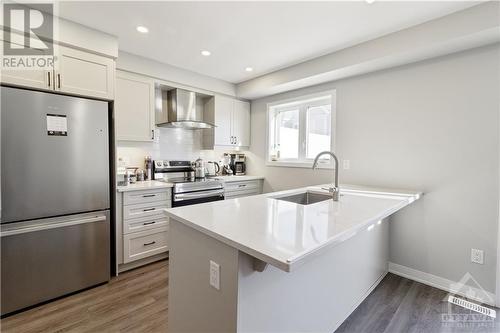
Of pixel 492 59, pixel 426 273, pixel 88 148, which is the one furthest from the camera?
pixel 426 273

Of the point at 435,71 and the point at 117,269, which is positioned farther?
the point at 117,269

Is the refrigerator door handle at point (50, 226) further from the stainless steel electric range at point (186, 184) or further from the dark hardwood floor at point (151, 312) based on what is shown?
the stainless steel electric range at point (186, 184)

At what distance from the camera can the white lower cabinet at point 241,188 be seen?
→ 350 centimetres

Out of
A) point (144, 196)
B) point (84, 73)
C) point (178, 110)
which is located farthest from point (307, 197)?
point (84, 73)

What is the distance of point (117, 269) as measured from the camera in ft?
8.05

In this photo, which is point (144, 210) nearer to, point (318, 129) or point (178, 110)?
A: point (178, 110)

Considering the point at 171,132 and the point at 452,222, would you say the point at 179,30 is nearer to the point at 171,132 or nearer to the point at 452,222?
the point at 171,132

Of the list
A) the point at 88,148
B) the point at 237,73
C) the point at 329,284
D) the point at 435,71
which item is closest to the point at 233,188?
the point at 237,73

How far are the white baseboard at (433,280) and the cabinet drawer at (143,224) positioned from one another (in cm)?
265

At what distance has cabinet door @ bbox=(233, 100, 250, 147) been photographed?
3.95 m

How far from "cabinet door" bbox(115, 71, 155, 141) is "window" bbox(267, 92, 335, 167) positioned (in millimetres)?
1847

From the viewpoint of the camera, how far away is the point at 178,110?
321 centimetres

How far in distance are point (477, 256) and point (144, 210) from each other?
328cm

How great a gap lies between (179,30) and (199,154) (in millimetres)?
1965
